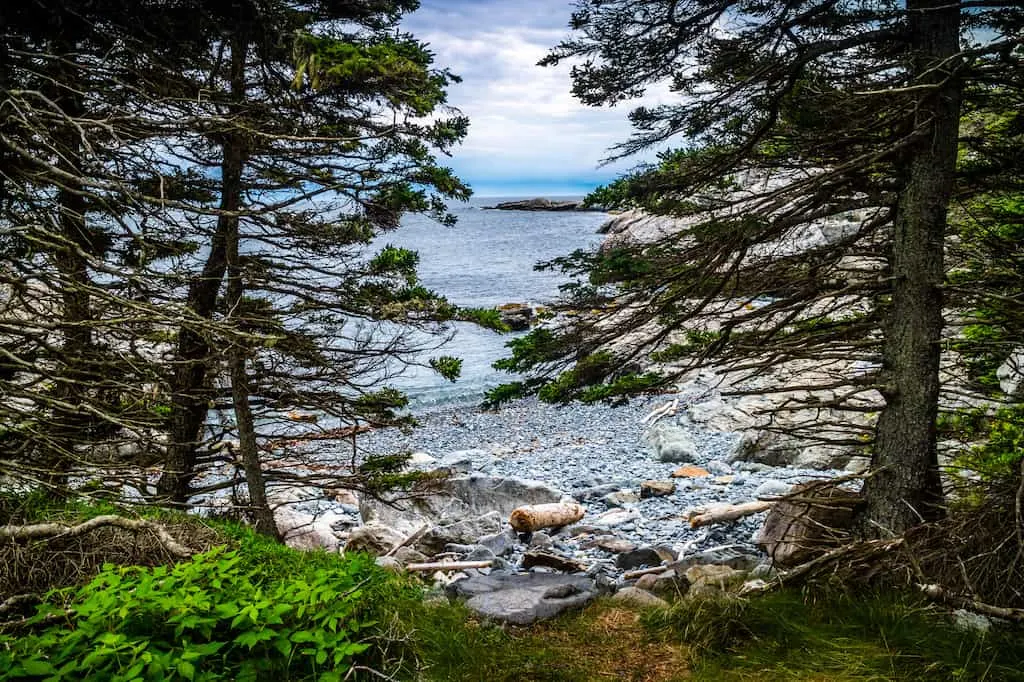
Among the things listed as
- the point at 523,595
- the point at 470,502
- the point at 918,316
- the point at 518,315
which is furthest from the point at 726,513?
the point at 518,315

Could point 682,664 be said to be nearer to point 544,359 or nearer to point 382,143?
point 544,359

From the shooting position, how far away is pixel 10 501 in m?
4.99

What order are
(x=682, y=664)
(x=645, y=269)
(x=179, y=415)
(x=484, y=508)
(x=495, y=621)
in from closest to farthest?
(x=682, y=664)
(x=495, y=621)
(x=645, y=269)
(x=179, y=415)
(x=484, y=508)

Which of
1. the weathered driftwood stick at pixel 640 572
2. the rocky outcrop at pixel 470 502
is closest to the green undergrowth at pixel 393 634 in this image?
the weathered driftwood stick at pixel 640 572

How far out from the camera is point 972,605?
12.9ft

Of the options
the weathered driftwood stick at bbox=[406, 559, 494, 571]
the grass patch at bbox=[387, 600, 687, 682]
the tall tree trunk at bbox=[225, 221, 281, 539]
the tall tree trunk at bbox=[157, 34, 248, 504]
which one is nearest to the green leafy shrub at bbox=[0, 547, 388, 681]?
the grass patch at bbox=[387, 600, 687, 682]

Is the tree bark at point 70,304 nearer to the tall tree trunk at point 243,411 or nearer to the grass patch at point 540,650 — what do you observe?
the tall tree trunk at point 243,411

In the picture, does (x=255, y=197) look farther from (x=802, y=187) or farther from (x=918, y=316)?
(x=918, y=316)

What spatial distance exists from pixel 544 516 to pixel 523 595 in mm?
4185

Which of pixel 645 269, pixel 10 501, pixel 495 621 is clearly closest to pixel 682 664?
pixel 495 621

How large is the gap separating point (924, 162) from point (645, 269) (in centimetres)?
222

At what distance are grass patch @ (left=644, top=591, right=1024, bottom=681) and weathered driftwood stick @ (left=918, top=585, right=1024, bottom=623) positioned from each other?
193 mm

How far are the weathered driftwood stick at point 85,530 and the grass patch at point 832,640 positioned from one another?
131 inches

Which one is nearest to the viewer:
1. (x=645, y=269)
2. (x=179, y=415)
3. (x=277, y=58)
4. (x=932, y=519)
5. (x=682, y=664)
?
(x=682, y=664)
